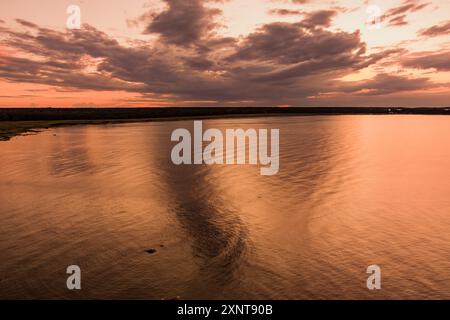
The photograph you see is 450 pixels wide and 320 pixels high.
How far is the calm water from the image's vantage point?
7531 millimetres

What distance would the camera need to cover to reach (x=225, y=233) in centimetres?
1068

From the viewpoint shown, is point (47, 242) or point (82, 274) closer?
point (82, 274)

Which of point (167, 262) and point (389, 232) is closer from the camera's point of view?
point (167, 262)

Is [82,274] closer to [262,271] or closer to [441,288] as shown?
[262,271]

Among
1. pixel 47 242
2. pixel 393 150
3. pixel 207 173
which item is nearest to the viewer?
pixel 47 242

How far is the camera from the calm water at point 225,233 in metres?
7.53

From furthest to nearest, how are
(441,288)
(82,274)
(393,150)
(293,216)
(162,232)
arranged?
(393,150) → (293,216) → (162,232) → (82,274) → (441,288)

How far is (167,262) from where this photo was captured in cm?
859

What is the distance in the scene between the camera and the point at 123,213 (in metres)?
12.9

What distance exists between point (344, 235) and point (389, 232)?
5.14 feet

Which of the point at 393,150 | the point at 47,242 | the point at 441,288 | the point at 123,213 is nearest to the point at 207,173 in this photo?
the point at 123,213

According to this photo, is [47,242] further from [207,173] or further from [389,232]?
[207,173]
